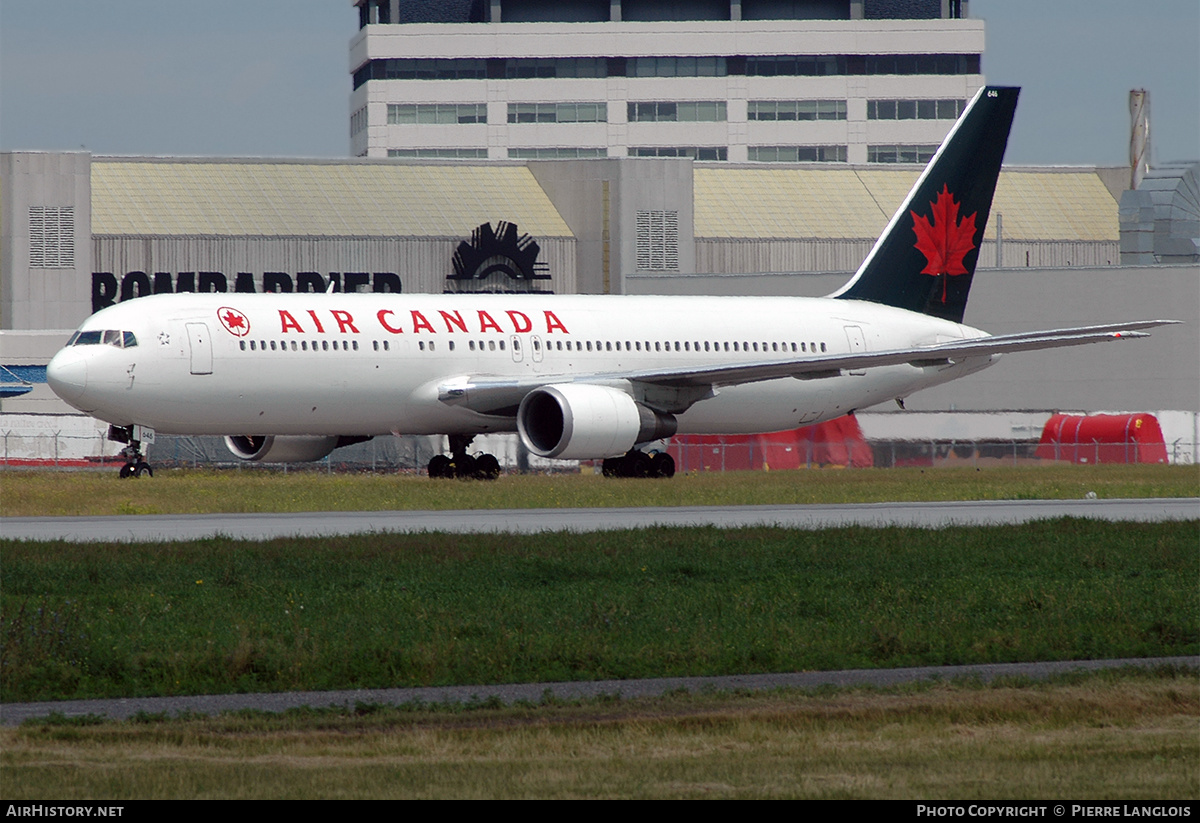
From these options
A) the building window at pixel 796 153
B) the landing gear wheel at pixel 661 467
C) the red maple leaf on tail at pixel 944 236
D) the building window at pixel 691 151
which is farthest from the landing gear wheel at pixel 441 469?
the building window at pixel 796 153

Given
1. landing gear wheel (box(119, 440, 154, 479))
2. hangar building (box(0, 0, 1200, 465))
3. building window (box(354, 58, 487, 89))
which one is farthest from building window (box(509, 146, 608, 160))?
landing gear wheel (box(119, 440, 154, 479))

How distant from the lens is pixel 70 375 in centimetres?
3588

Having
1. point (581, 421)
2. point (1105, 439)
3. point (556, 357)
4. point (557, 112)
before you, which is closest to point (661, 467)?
point (556, 357)

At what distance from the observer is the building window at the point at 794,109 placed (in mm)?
144375

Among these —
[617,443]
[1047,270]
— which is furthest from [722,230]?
[617,443]

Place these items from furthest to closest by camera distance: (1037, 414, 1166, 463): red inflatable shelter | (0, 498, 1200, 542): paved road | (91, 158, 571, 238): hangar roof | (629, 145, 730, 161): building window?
(629, 145, 730, 161): building window, (91, 158, 571, 238): hangar roof, (1037, 414, 1166, 463): red inflatable shelter, (0, 498, 1200, 542): paved road

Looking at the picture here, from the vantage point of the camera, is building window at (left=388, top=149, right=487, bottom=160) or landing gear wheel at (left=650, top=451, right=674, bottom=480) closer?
landing gear wheel at (left=650, top=451, right=674, bottom=480)

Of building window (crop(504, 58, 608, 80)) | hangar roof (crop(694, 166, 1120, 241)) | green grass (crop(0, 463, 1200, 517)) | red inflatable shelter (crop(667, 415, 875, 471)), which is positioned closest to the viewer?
green grass (crop(0, 463, 1200, 517))

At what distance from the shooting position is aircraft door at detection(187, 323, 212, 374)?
36281mm

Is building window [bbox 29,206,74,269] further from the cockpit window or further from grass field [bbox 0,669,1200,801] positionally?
grass field [bbox 0,669,1200,801]

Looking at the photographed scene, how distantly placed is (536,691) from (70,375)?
2401 centimetres

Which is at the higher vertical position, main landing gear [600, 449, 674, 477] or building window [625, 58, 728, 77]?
building window [625, 58, 728, 77]

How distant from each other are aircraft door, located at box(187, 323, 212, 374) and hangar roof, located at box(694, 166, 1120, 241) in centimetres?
4358

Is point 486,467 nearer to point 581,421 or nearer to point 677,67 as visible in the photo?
point 581,421
